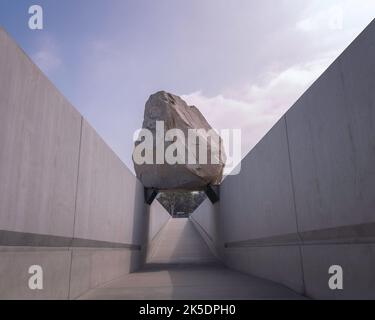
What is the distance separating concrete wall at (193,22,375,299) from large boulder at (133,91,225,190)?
5235 millimetres

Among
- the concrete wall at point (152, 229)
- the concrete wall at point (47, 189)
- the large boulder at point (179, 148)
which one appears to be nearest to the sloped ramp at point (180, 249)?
the concrete wall at point (152, 229)

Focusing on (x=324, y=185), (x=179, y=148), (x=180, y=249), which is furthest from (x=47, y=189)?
(x=180, y=249)

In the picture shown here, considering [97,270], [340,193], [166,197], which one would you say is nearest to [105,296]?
→ [97,270]

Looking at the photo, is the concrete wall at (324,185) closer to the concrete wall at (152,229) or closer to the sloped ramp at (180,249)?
the sloped ramp at (180,249)

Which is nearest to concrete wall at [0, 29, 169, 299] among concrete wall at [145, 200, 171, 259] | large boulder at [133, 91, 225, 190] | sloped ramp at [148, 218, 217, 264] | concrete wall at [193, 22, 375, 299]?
concrete wall at [193, 22, 375, 299]

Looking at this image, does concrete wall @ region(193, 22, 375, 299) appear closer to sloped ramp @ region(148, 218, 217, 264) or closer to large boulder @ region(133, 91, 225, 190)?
large boulder @ region(133, 91, 225, 190)

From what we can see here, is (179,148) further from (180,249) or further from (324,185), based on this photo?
(324,185)

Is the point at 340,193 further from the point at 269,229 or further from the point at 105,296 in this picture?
the point at 105,296

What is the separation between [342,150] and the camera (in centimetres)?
392

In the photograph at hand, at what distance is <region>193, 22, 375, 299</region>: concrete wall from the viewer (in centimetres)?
346

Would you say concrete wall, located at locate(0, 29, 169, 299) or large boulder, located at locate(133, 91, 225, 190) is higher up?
large boulder, located at locate(133, 91, 225, 190)

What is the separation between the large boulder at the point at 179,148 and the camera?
12.5 m

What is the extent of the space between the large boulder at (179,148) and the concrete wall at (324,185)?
5235 millimetres

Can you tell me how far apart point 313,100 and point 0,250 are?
430 centimetres
